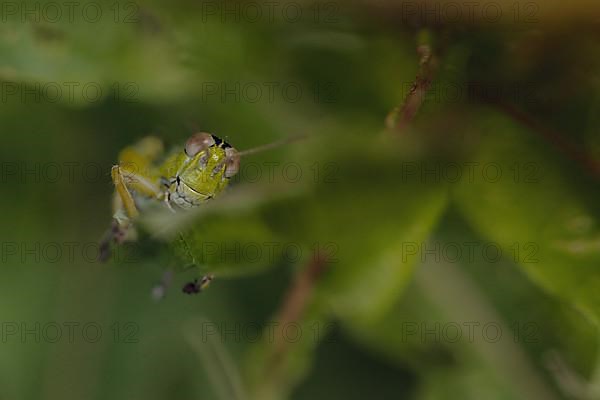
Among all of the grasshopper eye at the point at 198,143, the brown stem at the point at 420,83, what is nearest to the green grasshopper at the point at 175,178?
the grasshopper eye at the point at 198,143

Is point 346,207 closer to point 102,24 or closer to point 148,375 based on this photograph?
point 102,24

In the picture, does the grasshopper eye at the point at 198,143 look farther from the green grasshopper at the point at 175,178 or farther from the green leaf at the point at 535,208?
the green leaf at the point at 535,208

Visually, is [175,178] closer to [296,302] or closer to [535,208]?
[296,302]

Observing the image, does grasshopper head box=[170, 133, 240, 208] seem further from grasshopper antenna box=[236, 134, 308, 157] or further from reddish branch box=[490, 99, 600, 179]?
reddish branch box=[490, 99, 600, 179]

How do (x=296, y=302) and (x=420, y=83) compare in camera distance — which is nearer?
(x=420, y=83)

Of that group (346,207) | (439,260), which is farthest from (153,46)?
(439,260)

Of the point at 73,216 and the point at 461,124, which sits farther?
the point at 73,216

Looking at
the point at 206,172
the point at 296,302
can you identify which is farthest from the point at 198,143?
the point at 296,302
